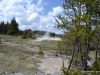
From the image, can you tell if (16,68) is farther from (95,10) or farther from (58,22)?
(95,10)

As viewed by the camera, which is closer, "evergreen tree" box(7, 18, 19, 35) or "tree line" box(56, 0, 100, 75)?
"tree line" box(56, 0, 100, 75)

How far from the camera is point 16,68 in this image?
21062 mm

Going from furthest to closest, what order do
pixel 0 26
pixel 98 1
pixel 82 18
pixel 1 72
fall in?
pixel 0 26 → pixel 1 72 → pixel 98 1 → pixel 82 18

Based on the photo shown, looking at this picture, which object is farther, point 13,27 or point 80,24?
point 13,27

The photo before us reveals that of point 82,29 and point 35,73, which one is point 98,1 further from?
point 35,73

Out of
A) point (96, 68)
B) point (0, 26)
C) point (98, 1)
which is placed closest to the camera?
point (96, 68)

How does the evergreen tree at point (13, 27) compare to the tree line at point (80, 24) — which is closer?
the tree line at point (80, 24)

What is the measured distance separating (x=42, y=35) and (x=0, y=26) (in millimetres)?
23550

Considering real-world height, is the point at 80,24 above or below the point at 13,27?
below

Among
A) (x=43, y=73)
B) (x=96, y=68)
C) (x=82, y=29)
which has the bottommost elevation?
(x=43, y=73)

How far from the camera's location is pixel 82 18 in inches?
412

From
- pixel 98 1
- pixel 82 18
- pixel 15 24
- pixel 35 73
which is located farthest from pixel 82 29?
pixel 15 24

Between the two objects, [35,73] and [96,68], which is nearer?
[96,68]

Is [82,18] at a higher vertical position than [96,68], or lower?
higher
